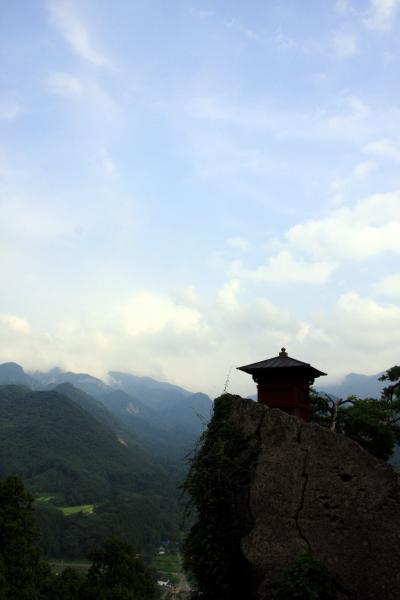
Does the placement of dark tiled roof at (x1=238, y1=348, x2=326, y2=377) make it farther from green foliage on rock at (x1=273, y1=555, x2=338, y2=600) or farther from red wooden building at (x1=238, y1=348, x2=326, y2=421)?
green foliage on rock at (x1=273, y1=555, x2=338, y2=600)

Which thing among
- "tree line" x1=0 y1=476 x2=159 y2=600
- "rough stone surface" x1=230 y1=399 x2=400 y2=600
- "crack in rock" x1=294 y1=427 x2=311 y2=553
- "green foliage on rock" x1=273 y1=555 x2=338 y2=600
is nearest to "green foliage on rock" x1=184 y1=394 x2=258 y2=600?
"rough stone surface" x1=230 y1=399 x2=400 y2=600

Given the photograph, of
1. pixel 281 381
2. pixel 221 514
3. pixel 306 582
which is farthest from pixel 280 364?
pixel 306 582

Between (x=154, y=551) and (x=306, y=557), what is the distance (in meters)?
166

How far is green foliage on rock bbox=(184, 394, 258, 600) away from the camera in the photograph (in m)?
11.2

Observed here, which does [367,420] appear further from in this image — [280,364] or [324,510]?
[324,510]

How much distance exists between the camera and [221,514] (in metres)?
11.7

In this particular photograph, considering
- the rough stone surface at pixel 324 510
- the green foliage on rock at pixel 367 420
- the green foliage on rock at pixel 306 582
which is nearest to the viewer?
the green foliage on rock at pixel 306 582

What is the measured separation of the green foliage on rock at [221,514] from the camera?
11.2 meters

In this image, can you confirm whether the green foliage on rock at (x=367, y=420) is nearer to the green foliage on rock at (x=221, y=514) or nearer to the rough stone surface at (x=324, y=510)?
the green foliage on rock at (x=221, y=514)

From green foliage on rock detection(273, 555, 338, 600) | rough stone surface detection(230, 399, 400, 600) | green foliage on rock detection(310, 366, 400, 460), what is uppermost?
green foliage on rock detection(310, 366, 400, 460)

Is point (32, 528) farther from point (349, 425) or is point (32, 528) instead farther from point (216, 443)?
point (216, 443)

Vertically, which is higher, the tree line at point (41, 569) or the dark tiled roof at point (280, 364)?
the dark tiled roof at point (280, 364)

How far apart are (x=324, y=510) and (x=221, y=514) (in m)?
2.68

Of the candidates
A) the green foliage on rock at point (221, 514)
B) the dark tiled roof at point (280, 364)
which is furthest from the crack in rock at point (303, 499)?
the dark tiled roof at point (280, 364)
